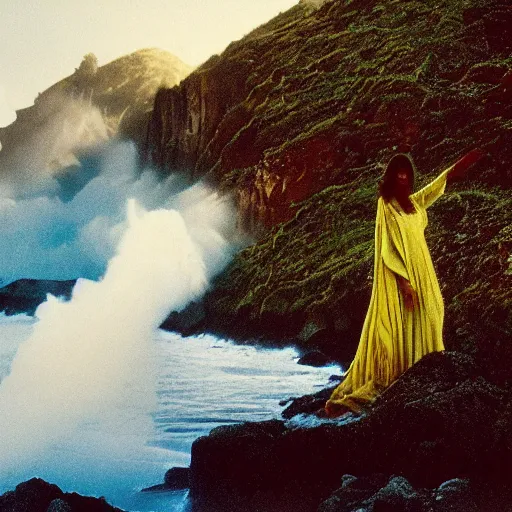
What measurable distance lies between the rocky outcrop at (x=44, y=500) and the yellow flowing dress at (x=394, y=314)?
1.26m

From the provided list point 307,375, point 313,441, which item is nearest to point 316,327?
point 307,375

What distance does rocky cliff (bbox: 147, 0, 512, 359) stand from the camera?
14.4 feet

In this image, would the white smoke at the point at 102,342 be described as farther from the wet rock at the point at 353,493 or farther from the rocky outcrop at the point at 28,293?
the wet rock at the point at 353,493

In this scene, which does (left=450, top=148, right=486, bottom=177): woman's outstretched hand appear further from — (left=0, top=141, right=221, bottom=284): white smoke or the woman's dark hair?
(left=0, top=141, right=221, bottom=284): white smoke

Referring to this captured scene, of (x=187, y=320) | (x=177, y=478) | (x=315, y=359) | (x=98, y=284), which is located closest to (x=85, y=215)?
(x=98, y=284)

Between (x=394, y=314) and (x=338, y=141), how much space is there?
2.35m

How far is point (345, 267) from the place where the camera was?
15.0 feet

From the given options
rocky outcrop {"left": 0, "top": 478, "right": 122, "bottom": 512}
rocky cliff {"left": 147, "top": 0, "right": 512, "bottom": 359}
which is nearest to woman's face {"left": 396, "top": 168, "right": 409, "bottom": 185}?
rocky cliff {"left": 147, "top": 0, "right": 512, "bottom": 359}

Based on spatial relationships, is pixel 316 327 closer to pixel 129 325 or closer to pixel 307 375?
pixel 307 375

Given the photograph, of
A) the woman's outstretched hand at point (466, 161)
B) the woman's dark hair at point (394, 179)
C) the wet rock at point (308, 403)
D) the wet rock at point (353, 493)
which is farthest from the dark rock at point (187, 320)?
the woman's outstretched hand at point (466, 161)

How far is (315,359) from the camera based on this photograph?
3855 millimetres

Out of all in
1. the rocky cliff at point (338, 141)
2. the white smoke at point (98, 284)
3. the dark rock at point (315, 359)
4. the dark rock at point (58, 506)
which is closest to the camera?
the dark rock at point (58, 506)

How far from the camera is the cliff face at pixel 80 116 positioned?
4426mm

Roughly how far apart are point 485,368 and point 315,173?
7.81 ft
